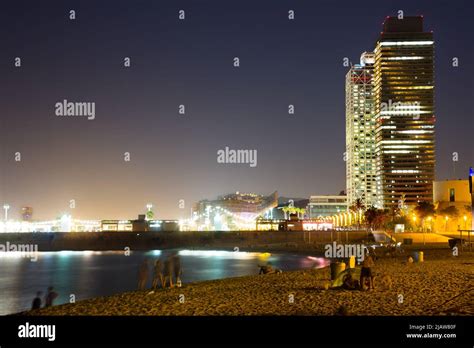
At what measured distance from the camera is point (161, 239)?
384 feet

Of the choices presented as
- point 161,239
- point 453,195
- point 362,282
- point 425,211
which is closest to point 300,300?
point 362,282

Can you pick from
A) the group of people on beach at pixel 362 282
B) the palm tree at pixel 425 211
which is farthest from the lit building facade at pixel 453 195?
the group of people on beach at pixel 362 282

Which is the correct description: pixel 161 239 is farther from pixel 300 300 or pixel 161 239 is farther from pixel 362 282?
pixel 300 300

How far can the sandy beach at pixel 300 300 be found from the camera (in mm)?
15172

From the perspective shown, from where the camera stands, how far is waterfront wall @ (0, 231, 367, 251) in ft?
334

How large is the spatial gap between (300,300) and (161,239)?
10184 centimetres

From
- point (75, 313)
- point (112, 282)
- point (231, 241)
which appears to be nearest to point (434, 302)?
point (75, 313)

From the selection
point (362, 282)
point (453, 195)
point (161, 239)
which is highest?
point (453, 195)

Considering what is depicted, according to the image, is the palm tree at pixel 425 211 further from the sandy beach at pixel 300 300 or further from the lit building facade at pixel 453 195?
the sandy beach at pixel 300 300

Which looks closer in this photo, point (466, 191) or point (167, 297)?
point (167, 297)
